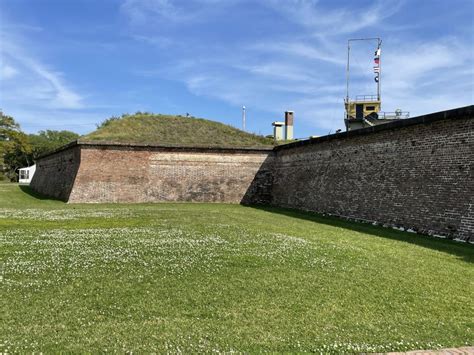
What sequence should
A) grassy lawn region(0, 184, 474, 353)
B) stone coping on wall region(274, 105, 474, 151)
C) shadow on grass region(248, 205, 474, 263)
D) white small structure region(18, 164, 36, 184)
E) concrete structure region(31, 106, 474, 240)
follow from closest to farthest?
grassy lawn region(0, 184, 474, 353), shadow on grass region(248, 205, 474, 263), stone coping on wall region(274, 105, 474, 151), concrete structure region(31, 106, 474, 240), white small structure region(18, 164, 36, 184)

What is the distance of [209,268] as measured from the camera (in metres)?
6.44

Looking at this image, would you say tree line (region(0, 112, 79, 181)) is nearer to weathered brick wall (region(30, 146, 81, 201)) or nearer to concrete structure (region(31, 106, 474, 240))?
weathered brick wall (region(30, 146, 81, 201))

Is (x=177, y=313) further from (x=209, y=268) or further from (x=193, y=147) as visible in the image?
(x=193, y=147)

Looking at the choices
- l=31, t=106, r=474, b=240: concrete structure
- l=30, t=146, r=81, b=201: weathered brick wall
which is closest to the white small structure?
l=30, t=146, r=81, b=201: weathered brick wall

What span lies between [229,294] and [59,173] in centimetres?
2378

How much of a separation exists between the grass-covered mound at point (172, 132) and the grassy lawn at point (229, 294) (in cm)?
1571

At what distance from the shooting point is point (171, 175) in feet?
76.7

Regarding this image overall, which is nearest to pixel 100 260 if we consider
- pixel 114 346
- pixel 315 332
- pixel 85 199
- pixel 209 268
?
pixel 209 268

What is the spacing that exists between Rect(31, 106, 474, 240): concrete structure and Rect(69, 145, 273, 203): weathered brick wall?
5cm

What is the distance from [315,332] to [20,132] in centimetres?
6441

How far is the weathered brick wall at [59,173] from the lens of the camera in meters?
22.8

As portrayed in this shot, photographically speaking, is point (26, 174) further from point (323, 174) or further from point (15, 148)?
point (323, 174)

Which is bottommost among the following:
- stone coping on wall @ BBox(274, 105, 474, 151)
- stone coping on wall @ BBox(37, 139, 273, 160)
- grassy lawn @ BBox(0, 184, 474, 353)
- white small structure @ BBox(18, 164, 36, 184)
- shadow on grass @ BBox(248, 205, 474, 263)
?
shadow on grass @ BBox(248, 205, 474, 263)

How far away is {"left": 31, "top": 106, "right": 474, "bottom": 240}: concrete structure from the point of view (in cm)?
1134
